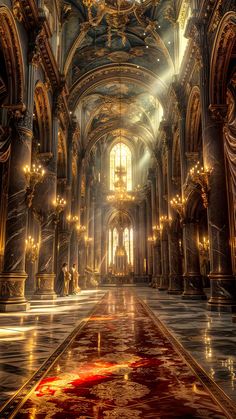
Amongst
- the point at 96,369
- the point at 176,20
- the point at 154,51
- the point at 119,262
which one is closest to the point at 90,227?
the point at 119,262

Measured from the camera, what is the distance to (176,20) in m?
18.8

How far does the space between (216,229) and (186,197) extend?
17.8 feet

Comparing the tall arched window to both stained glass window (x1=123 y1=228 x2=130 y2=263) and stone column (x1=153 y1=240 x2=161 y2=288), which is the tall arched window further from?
stone column (x1=153 y1=240 x2=161 y2=288)

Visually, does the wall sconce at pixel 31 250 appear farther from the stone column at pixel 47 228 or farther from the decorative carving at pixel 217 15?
the decorative carving at pixel 217 15

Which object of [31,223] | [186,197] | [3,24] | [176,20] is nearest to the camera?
[3,24]

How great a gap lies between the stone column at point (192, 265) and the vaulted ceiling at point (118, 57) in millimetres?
9832

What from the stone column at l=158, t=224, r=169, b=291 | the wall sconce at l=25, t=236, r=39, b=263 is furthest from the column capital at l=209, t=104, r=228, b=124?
the wall sconce at l=25, t=236, r=39, b=263

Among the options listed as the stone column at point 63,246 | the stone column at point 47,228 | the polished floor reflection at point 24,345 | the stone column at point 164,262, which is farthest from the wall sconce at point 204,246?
the polished floor reflection at point 24,345

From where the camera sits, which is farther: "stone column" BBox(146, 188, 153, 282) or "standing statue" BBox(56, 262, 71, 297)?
"stone column" BBox(146, 188, 153, 282)

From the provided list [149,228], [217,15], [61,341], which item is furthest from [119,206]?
[61,341]

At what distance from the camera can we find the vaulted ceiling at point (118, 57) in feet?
62.5

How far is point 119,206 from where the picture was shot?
95.2ft

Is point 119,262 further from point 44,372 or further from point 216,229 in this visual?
point 44,372

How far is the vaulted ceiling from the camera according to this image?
19.0 m
